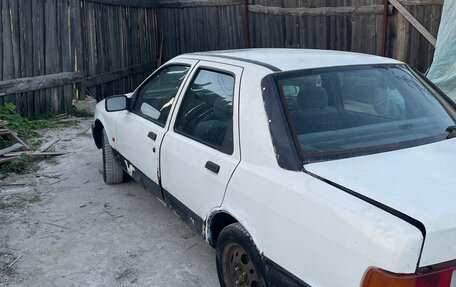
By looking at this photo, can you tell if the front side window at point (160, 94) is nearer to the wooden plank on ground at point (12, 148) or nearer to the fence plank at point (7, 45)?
the wooden plank on ground at point (12, 148)

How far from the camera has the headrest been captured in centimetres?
309

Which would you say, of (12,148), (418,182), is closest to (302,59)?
(418,182)

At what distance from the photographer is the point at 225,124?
332 centimetres

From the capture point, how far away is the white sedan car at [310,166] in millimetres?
2082

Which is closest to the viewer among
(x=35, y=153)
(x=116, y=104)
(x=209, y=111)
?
(x=209, y=111)

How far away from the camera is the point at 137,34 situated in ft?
40.7

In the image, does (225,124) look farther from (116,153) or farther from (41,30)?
(41,30)

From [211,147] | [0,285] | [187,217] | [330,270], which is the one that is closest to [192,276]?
[187,217]

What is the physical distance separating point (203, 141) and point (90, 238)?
1.62 meters

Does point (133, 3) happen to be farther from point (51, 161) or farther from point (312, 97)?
point (312, 97)

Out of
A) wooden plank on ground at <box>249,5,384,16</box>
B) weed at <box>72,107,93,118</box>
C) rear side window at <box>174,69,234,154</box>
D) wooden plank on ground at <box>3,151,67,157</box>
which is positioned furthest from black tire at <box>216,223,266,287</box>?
weed at <box>72,107,93,118</box>

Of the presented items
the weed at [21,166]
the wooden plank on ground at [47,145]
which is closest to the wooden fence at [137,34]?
the wooden plank on ground at [47,145]

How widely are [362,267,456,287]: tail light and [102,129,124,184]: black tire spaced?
156 inches

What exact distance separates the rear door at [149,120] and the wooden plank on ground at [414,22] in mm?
4663
